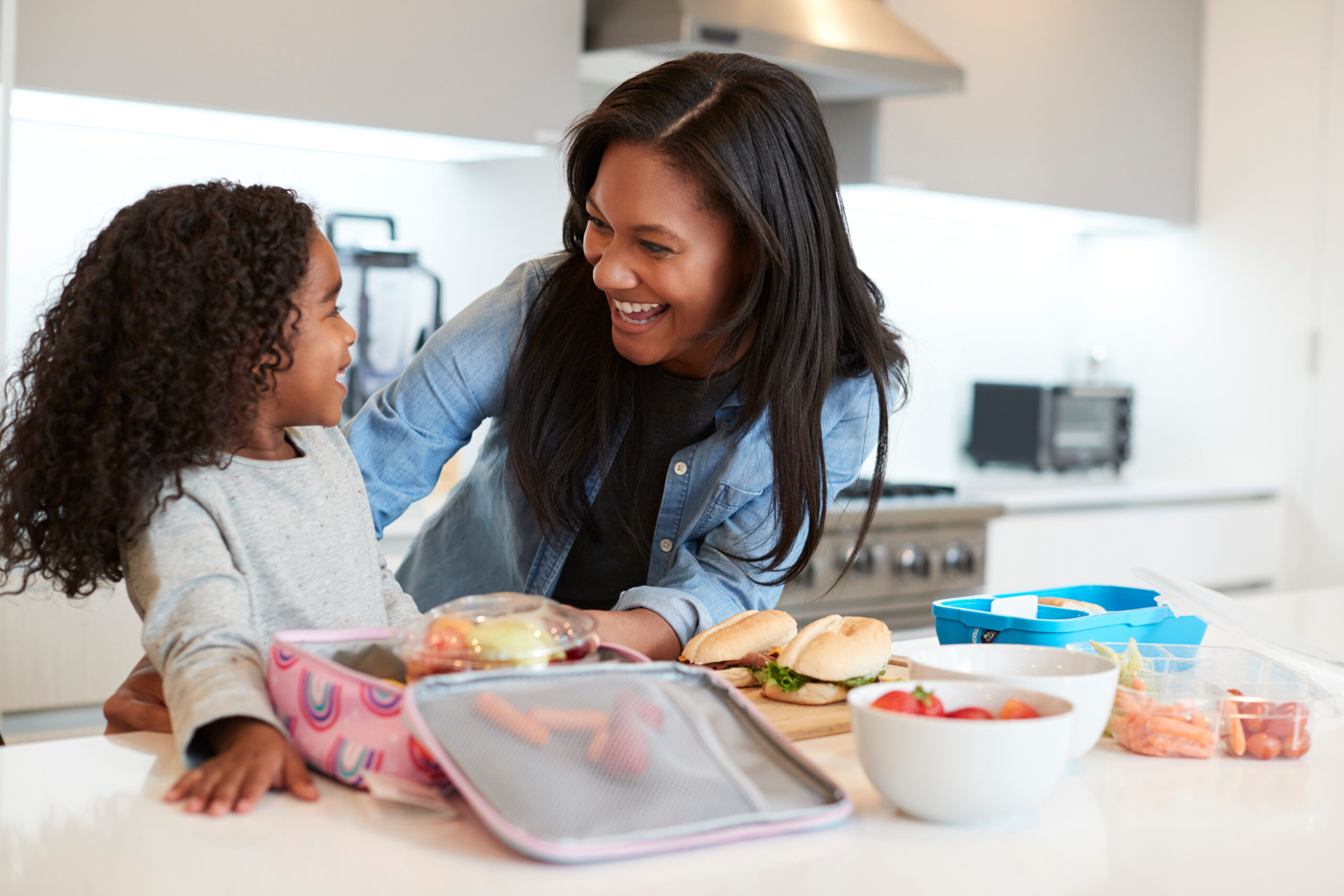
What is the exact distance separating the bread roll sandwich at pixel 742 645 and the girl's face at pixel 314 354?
364 mm

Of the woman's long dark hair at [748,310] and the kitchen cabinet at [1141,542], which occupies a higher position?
the woman's long dark hair at [748,310]

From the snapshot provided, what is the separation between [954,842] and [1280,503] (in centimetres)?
342

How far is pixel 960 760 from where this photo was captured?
0.69m

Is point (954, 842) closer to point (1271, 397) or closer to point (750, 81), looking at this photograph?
point (750, 81)

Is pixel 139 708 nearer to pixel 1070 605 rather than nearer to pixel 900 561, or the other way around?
pixel 1070 605

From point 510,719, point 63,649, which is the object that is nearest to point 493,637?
point 510,719

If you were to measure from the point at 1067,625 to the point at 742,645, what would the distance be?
10.5 inches

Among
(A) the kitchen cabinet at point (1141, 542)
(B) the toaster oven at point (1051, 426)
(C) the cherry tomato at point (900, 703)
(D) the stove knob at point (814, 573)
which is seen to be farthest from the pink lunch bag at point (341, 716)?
(B) the toaster oven at point (1051, 426)

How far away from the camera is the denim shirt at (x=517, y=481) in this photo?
1258 mm

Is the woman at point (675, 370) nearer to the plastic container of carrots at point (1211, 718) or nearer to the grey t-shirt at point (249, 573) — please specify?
the grey t-shirt at point (249, 573)

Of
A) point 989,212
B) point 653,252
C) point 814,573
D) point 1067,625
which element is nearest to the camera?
point 1067,625

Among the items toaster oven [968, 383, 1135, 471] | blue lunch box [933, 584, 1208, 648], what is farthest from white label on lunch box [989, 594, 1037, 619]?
toaster oven [968, 383, 1135, 471]

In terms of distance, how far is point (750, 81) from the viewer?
1283 millimetres

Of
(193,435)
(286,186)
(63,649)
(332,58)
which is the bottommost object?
(63,649)
